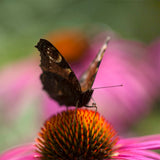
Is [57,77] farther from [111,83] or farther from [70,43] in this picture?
[70,43]

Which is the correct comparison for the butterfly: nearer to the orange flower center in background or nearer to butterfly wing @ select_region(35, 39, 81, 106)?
butterfly wing @ select_region(35, 39, 81, 106)

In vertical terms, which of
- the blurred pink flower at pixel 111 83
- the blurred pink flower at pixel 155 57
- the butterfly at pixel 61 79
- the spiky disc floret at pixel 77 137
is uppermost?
the blurred pink flower at pixel 155 57

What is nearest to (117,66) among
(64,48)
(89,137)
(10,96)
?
(64,48)

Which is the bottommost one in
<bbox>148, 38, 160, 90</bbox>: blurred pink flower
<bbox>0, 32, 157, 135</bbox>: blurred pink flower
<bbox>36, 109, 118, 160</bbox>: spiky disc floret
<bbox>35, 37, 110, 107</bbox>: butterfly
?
<bbox>36, 109, 118, 160</bbox>: spiky disc floret

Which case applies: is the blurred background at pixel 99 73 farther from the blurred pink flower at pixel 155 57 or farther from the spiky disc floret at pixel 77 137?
the spiky disc floret at pixel 77 137

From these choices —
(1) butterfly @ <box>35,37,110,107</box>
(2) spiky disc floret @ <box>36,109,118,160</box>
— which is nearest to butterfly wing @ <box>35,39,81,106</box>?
(1) butterfly @ <box>35,37,110,107</box>

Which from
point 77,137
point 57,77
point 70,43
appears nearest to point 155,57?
point 70,43

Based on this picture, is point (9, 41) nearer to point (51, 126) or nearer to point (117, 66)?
point (117, 66)

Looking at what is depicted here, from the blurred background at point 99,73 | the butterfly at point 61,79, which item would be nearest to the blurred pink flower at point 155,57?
the blurred background at point 99,73
